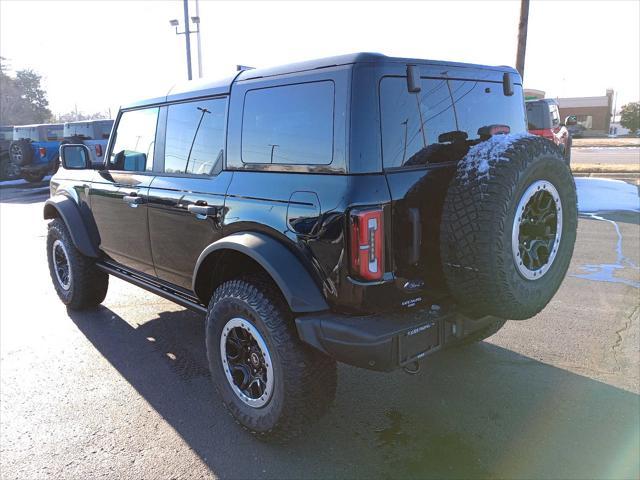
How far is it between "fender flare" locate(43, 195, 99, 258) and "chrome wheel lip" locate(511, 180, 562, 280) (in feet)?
11.9

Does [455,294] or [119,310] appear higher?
[455,294]

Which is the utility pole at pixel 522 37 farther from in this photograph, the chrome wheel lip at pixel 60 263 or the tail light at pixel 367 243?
the tail light at pixel 367 243

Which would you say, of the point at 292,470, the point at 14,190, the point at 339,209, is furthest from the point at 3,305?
the point at 14,190

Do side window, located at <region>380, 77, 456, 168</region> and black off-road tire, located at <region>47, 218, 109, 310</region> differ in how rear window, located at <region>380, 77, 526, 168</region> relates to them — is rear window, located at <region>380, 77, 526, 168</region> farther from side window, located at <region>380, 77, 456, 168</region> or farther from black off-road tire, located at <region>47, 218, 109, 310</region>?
black off-road tire, located at <region>47, 218, 109, 310</region>

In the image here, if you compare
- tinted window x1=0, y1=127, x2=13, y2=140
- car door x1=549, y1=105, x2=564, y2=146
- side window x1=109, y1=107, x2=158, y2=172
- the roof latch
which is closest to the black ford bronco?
the roof latch

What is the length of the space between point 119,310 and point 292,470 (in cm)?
311

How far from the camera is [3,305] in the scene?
5.24 metres

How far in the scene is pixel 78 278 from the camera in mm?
4707

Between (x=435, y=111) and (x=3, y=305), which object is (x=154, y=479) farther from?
(x=3, y=305)

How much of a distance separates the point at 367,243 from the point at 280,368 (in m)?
0.84

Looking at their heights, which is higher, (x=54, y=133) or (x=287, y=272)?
(x=54, y=133)

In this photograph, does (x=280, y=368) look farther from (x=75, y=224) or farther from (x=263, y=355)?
(x=75, y=224)

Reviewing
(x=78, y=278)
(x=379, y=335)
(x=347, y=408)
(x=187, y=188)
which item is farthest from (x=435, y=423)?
(x=78, y=278)

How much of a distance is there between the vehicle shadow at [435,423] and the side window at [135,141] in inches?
60.8
